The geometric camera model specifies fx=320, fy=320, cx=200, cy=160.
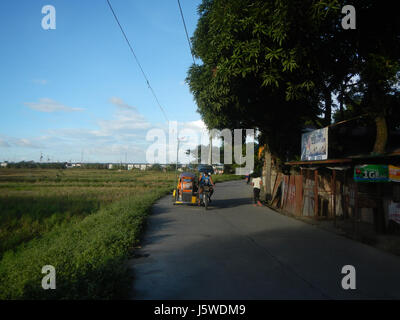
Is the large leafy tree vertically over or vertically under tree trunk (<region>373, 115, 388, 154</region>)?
over

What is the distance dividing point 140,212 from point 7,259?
4.52m

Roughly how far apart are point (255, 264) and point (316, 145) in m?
7.24

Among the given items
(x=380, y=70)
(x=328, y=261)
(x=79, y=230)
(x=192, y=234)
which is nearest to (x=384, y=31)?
(x=380, y=70)

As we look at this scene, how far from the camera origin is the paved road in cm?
473

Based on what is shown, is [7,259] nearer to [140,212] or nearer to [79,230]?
[79,230]

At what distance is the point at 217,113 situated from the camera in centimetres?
1588

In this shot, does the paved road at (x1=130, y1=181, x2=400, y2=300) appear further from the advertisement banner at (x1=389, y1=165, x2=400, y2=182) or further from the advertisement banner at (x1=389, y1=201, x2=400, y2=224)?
the advertisement banner at (x1=389, y1=165, x2=400, y2=182)

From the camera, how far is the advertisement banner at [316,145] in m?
11.2

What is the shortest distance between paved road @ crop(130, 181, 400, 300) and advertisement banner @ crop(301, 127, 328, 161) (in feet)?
9.00

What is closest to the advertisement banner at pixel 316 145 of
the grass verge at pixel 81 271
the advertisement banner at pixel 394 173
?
the advertisement banner at pixel 394 173

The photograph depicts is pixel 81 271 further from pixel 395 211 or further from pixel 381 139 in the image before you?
pixel 381 139

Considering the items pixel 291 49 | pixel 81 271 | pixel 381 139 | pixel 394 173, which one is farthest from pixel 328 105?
pixel 81 271

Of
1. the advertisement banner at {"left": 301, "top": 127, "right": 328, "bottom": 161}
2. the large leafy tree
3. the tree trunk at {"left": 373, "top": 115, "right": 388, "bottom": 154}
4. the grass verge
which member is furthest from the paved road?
the large leafy tree
